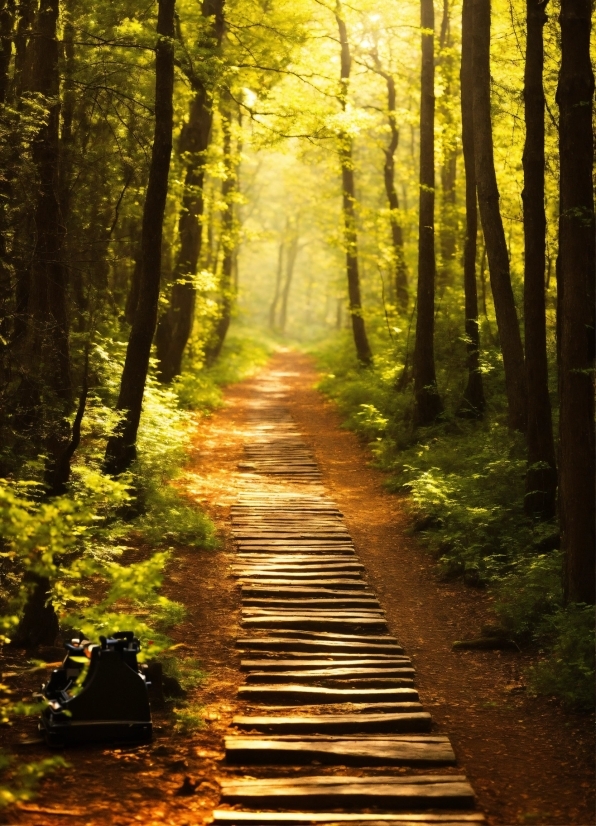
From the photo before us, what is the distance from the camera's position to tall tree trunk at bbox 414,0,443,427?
1670cm

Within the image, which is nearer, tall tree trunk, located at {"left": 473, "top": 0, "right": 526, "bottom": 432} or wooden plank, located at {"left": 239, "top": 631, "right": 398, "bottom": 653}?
wooden plank, located at {"left": 239, "top": 631, "right": 398, "bottom": 653}

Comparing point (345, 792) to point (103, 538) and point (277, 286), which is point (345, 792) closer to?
point (103, 538)

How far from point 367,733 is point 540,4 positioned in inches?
331

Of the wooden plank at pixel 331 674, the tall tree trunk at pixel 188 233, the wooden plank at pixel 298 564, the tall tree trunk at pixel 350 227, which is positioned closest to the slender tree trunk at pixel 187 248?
the tall tree trunk at pixel 188 233

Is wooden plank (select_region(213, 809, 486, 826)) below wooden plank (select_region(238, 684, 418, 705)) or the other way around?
the other way around

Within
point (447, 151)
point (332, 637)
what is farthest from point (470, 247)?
point (332, 637)

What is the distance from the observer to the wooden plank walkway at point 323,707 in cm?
537

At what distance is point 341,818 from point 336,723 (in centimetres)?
134

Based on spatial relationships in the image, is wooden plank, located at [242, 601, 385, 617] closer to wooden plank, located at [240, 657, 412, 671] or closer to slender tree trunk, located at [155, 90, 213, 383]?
wooden plank, located at [240, 657, 412, 671]

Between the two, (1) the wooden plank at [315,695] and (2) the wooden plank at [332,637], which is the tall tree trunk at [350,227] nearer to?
(2) the wooden plank at [332,637]

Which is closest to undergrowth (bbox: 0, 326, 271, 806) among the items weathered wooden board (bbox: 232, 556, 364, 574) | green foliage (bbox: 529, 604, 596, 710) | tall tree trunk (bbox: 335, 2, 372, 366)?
weathered wooden board (bbox: 232, 556, 364, 574)

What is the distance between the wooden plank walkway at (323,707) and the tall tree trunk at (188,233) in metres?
8.72

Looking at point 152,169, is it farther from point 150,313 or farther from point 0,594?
point 0,594

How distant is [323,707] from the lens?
6875 millimetres
